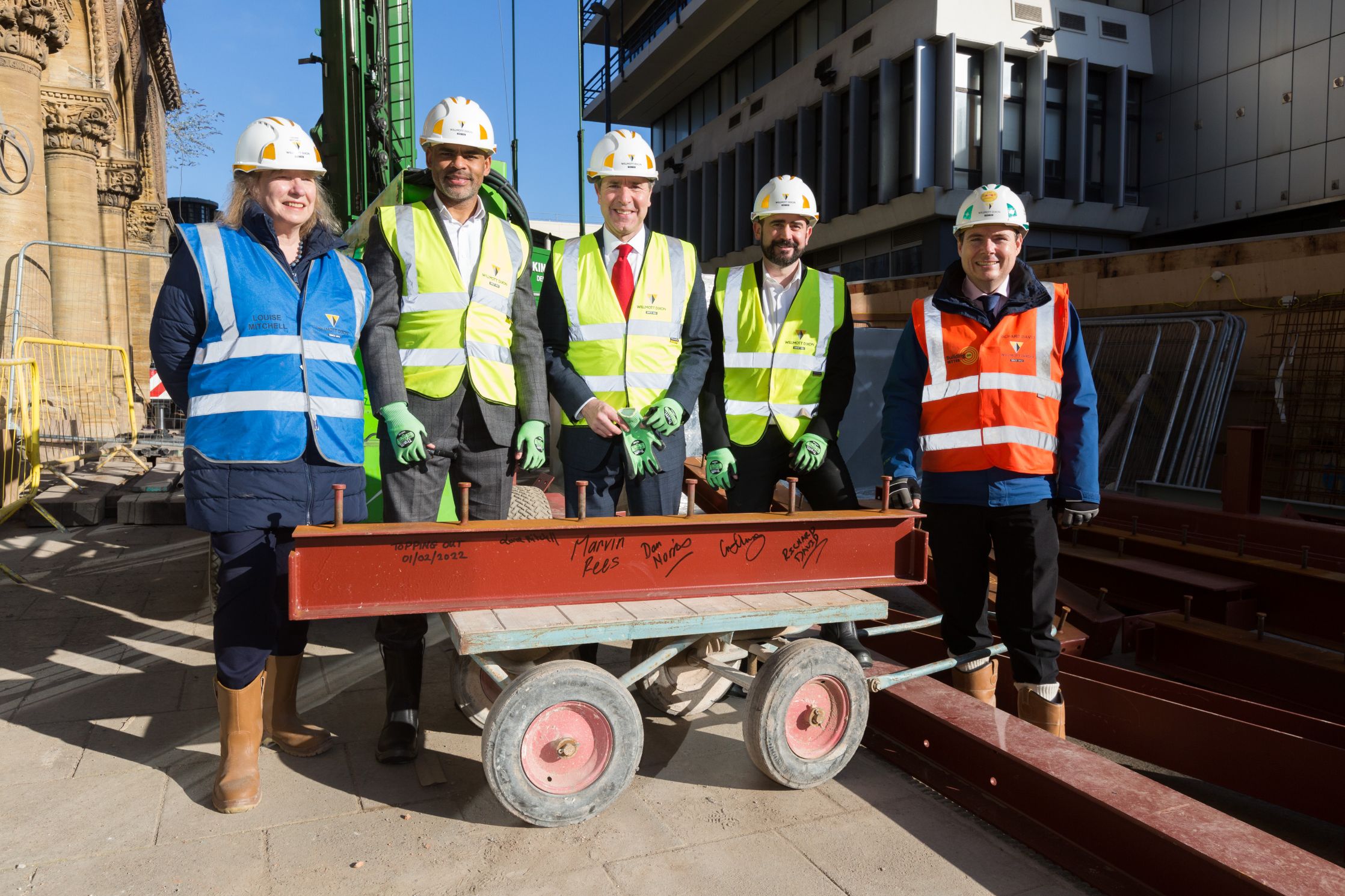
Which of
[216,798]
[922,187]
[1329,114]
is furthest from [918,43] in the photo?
[216,798]

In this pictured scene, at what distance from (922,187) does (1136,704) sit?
2222 centimetres

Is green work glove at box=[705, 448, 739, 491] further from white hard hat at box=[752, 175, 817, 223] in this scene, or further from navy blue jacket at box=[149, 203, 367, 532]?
navy blue jacket at box=[149, 203, 367, 532]

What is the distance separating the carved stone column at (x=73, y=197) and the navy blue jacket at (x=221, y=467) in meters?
12.4

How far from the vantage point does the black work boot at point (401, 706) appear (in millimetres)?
3607

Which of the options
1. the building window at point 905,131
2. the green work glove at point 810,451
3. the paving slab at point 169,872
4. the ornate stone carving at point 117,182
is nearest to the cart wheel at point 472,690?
the paving slab at point 169,872

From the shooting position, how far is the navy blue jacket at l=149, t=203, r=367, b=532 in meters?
3.23

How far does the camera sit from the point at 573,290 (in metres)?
4.00

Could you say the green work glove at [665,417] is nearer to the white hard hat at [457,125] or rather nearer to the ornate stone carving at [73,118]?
the white hard hat at [457,125]

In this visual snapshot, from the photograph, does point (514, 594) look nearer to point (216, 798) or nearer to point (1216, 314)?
point (216, 798)

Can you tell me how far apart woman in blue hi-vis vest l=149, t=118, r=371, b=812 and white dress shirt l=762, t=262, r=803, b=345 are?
1939mm

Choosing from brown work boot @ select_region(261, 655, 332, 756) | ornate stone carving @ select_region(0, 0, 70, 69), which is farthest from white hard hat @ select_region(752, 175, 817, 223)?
ornate stone carving @ select_region(0, 0, 70, 69)

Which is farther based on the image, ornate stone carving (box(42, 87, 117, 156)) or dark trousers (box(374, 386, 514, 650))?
ornate stone carving (box(42, 87, 117, 156))

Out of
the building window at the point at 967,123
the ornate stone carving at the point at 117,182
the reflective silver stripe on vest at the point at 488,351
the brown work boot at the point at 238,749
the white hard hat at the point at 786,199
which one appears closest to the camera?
the brown work boot at the point at 238,749

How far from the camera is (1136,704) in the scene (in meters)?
3.77
